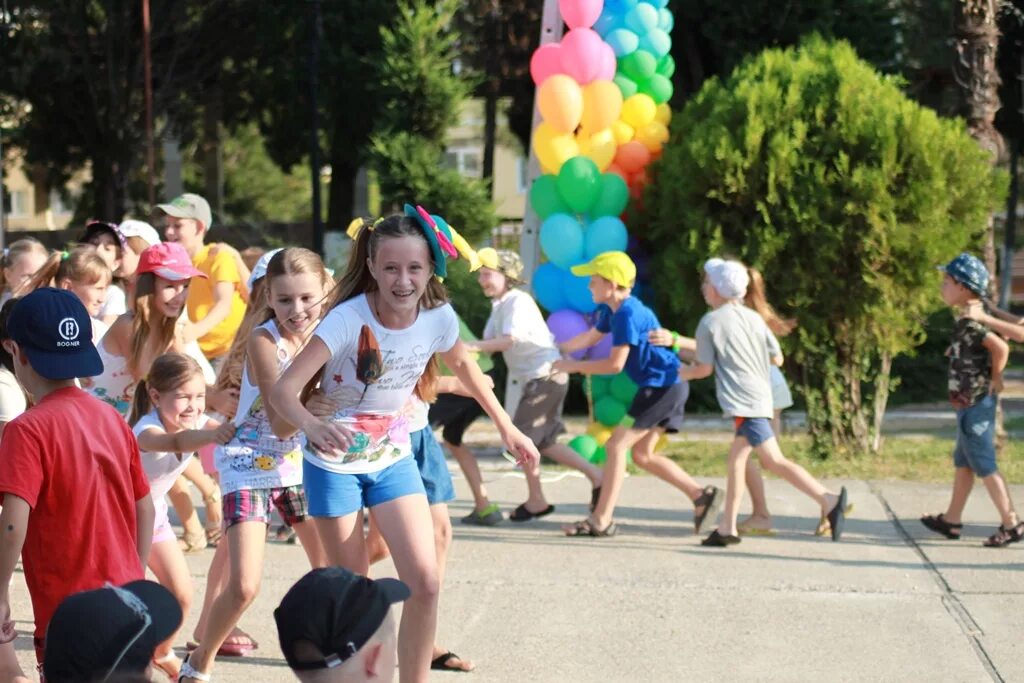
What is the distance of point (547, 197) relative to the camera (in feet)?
33.9

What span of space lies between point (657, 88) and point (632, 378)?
3.35m

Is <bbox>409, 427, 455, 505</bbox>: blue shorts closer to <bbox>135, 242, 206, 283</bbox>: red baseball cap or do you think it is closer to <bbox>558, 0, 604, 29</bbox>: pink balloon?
<bbox>135, 242, 206, 283</bbox>: red baseball cap

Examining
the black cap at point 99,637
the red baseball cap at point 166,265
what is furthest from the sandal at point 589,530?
the black cap at point 99,637

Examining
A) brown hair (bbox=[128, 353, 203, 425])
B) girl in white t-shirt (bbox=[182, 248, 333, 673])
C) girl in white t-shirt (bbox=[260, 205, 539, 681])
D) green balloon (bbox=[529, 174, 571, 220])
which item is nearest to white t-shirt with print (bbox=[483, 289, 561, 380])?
green balloon (bbox=[529, 174, 571, 220])

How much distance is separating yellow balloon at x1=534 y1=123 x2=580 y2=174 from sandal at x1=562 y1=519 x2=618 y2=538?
3.10 metres

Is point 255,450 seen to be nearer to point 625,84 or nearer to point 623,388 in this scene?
point 623,388

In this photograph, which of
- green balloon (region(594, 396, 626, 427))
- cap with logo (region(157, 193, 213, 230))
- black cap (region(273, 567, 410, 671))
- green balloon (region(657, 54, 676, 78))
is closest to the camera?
black cap (region(273, 567, 410, 671))

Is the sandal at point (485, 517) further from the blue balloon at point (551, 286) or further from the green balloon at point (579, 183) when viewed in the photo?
the green balloon at point (579, 183)

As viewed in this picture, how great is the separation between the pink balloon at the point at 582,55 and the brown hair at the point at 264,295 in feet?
16.1

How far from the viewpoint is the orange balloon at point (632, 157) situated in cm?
1070

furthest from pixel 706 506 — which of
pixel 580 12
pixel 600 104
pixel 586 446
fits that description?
pixel 580 12

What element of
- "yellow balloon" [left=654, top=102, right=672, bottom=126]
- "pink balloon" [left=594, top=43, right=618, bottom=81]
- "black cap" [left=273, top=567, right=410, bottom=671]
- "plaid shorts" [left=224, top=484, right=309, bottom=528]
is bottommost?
"plaid shorts" [left=224, top=484, right=309, bottom=528]

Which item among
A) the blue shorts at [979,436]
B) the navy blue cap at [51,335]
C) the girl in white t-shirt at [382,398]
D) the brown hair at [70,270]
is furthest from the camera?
the blue shorts at [979,436]

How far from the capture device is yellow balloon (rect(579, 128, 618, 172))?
10.3m
